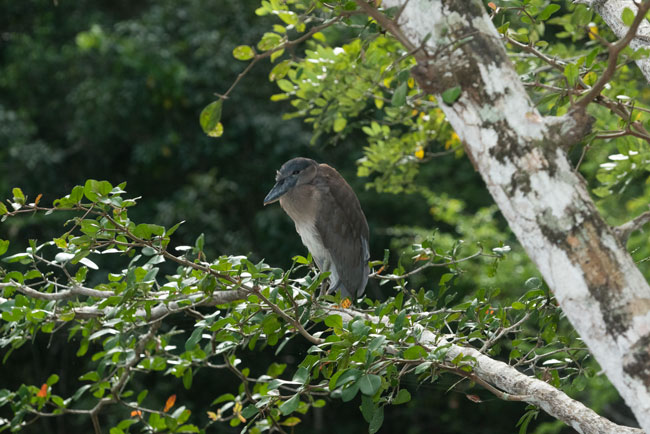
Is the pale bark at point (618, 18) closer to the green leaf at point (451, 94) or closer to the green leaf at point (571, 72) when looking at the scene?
the green leaf at point (571, 72)

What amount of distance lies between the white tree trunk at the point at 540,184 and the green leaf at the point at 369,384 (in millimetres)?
357

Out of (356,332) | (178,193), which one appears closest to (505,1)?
(356,332)

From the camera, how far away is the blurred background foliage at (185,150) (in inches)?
178

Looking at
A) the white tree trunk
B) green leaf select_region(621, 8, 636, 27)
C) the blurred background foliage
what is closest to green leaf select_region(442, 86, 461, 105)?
the white tree trunk

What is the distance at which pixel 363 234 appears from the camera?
257 centimetres

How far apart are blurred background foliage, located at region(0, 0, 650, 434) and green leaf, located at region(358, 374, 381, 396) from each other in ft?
10.0

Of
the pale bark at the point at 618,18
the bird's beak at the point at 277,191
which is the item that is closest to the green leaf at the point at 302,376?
the pale bark at the point at 618,18

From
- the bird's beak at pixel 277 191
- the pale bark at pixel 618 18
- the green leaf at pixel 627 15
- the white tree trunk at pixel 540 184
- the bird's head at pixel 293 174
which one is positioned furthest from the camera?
the bird's head at pixel 293 174

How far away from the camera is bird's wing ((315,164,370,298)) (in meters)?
2.48

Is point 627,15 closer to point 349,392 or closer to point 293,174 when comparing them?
point 349,392

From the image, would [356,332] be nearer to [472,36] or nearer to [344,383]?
[344,383]

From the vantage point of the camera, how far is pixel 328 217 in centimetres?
248

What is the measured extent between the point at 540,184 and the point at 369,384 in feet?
1.43

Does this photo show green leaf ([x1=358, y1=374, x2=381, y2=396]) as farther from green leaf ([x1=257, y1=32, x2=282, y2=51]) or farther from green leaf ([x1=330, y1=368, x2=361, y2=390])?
green leaf ([x1=257, y1=32, x2=282, y2=51])
